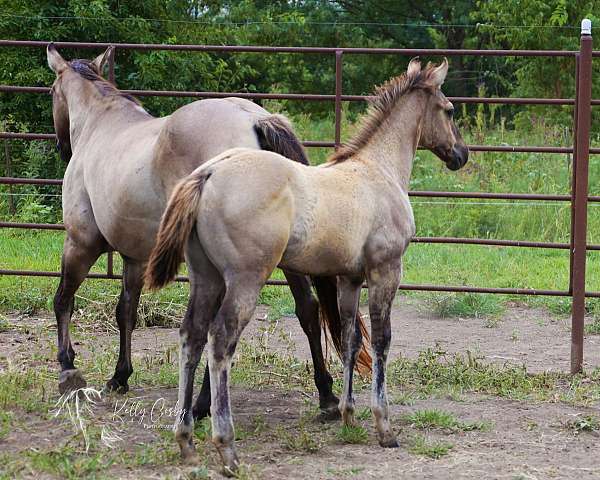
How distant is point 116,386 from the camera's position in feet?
17.2

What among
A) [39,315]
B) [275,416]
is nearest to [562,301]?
[275,416]

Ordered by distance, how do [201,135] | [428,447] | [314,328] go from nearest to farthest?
[428,447], [201,135], [314,328]

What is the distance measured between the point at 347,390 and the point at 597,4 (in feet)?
35.8

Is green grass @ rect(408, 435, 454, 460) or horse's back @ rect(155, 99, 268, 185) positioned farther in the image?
horse's back @ rect(155, 99, 268, 185)

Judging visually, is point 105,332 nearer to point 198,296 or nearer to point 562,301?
point 198,296

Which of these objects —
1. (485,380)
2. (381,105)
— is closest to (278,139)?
(381,105)

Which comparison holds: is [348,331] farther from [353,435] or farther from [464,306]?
[464,306]

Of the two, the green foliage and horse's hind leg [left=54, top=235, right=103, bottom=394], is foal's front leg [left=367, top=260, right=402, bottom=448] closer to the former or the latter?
horse's hind leg [left=54, top=235, right=103, bottom=394]

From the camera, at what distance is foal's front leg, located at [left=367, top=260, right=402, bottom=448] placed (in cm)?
426

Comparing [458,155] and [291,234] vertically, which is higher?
[458,155]

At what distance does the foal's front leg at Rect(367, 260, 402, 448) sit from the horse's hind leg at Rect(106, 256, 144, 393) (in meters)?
1.56

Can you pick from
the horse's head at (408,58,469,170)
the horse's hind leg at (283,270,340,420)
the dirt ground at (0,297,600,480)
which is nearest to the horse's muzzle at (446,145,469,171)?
the horse's head at (408,58,469,170)

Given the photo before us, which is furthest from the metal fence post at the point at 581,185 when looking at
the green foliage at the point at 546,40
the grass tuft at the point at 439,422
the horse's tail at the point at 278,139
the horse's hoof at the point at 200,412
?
the green foliage at the point at 546,40

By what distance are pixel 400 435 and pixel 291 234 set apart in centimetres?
121
